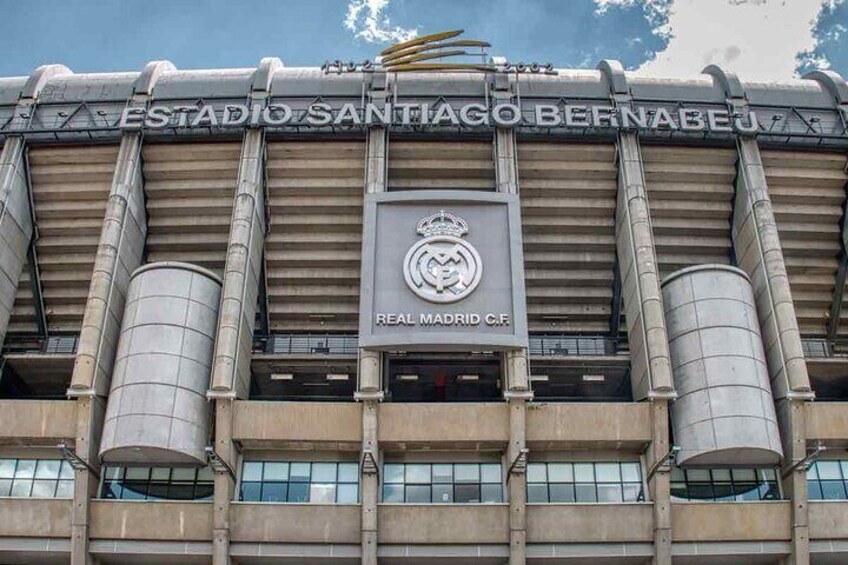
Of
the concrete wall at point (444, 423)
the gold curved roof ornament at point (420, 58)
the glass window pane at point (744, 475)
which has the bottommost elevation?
the glass window pane at point (744, 475)

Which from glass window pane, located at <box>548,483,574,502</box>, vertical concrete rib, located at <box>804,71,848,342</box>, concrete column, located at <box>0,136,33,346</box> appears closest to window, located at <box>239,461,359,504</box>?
→ glass window pane, located at <box>548,483,574,502</box>

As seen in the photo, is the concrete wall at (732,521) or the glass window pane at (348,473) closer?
the concrete wall at (732,521)

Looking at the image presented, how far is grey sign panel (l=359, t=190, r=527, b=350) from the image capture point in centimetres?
3806

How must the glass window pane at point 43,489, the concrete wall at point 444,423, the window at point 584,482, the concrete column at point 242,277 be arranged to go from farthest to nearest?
the glass window pane at point 43,489 → the window at point 584,482 → the concrete column at point 242,277 → the concrete wall at point 444,423

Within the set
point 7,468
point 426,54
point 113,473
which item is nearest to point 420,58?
point 426,54

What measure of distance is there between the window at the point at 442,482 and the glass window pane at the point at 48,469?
14565 millimetres

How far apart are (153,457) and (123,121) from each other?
17.2 metres

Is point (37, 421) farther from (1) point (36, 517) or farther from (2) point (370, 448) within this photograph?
(2) point (370, 448)

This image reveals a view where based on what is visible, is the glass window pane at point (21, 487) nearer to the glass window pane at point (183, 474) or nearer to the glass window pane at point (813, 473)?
the glass window pane at point (183, 474)

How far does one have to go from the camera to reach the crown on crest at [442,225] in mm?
40562

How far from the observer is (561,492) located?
124 ft

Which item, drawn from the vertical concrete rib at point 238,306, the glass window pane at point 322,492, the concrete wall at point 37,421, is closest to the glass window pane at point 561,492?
the glass window pane at point 322,492

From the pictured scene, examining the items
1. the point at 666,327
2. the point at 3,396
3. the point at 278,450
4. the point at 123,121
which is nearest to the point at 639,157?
the point at 666,327

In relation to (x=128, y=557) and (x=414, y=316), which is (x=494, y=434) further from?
(x=128, y=557)
